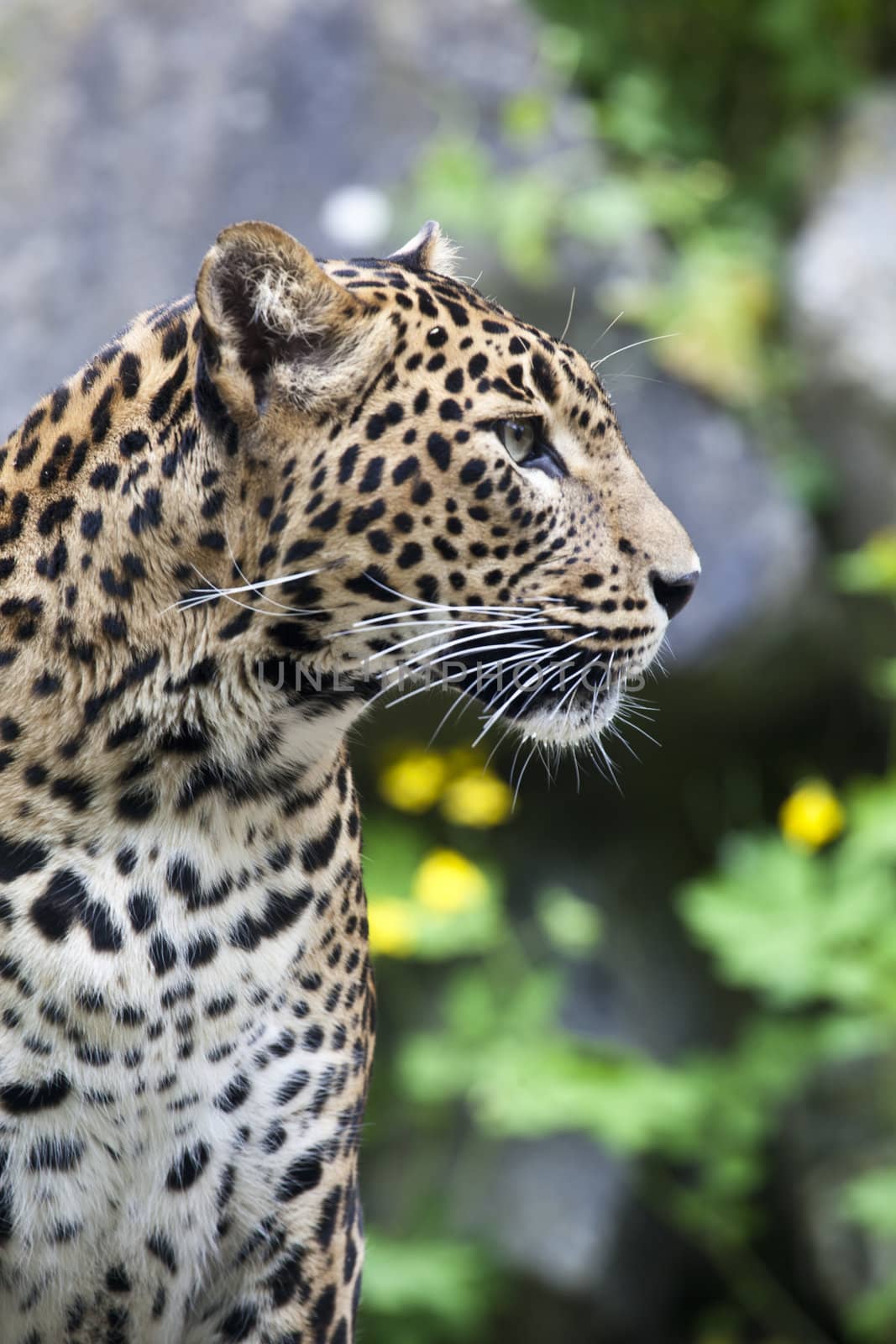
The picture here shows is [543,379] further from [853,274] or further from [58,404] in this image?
[853,274]

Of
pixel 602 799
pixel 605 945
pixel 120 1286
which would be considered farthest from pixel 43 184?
pixel 120 1286

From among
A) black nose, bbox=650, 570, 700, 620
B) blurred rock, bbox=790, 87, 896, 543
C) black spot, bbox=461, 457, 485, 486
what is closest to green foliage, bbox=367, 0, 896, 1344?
blurred rock, bbox=790, 87, 896, 543

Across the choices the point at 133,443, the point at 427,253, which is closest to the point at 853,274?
the point at 427,253

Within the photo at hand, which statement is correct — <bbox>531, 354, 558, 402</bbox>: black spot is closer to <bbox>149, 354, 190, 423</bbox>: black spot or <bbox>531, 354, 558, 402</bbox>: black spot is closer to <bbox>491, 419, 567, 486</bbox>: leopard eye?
<bbox>491, 419, 567, 486</bbox>: leopard eye

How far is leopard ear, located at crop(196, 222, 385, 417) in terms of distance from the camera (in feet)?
7.44

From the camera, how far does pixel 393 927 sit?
4.93 meters

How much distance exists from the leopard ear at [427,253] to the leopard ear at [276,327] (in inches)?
17.0

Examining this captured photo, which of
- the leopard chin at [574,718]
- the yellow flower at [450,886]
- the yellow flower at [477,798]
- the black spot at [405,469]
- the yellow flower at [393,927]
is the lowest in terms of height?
the yellow flower at [393,927]

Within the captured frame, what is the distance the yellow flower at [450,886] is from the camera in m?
4.77

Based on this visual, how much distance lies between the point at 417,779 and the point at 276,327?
3.20 metres

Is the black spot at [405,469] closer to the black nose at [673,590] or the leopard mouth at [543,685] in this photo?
the leopard mouth at [543,685]

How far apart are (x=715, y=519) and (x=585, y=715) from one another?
10.8ft

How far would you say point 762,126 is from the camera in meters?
7.21

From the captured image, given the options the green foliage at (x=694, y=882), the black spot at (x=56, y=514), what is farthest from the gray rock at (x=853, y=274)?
the black spot at (x=56, y=514)
